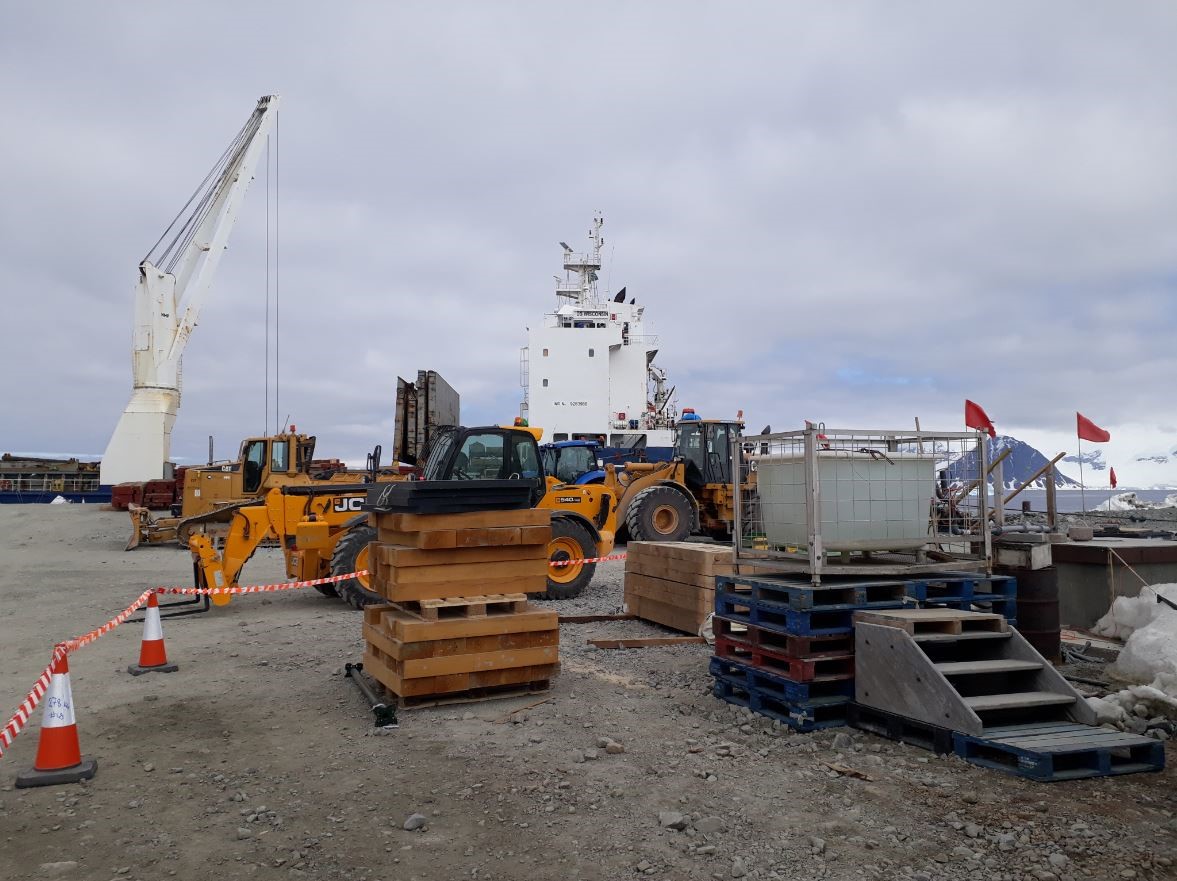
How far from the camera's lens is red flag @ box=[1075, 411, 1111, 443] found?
13.2 meters

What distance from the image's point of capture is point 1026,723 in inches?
199

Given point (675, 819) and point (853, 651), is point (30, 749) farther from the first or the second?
point (853, 651)

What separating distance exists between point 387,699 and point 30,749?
7.43ft

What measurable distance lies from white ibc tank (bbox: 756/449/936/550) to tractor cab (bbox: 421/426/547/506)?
3848mm

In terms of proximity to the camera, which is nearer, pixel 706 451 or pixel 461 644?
pixel 461 644

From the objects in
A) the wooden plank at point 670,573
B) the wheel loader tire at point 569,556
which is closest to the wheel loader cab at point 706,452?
the wheel loader tire at point 569,556

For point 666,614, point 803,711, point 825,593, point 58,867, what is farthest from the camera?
point 666,614

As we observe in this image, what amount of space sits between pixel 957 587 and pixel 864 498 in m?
0.96

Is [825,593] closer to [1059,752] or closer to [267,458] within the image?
[1059,752]

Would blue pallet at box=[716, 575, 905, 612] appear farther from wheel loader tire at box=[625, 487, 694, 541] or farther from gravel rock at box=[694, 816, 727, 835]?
wheel loader tire at box=[625, 487, 694, 541]

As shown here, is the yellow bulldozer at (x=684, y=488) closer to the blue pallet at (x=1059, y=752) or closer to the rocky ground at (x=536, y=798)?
the rocky ground at (x=536, y=798)

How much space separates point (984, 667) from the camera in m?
5.11

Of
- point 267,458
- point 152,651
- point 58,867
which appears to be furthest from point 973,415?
point 267,458

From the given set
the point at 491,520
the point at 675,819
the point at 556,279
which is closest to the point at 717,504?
the point at 491,520
